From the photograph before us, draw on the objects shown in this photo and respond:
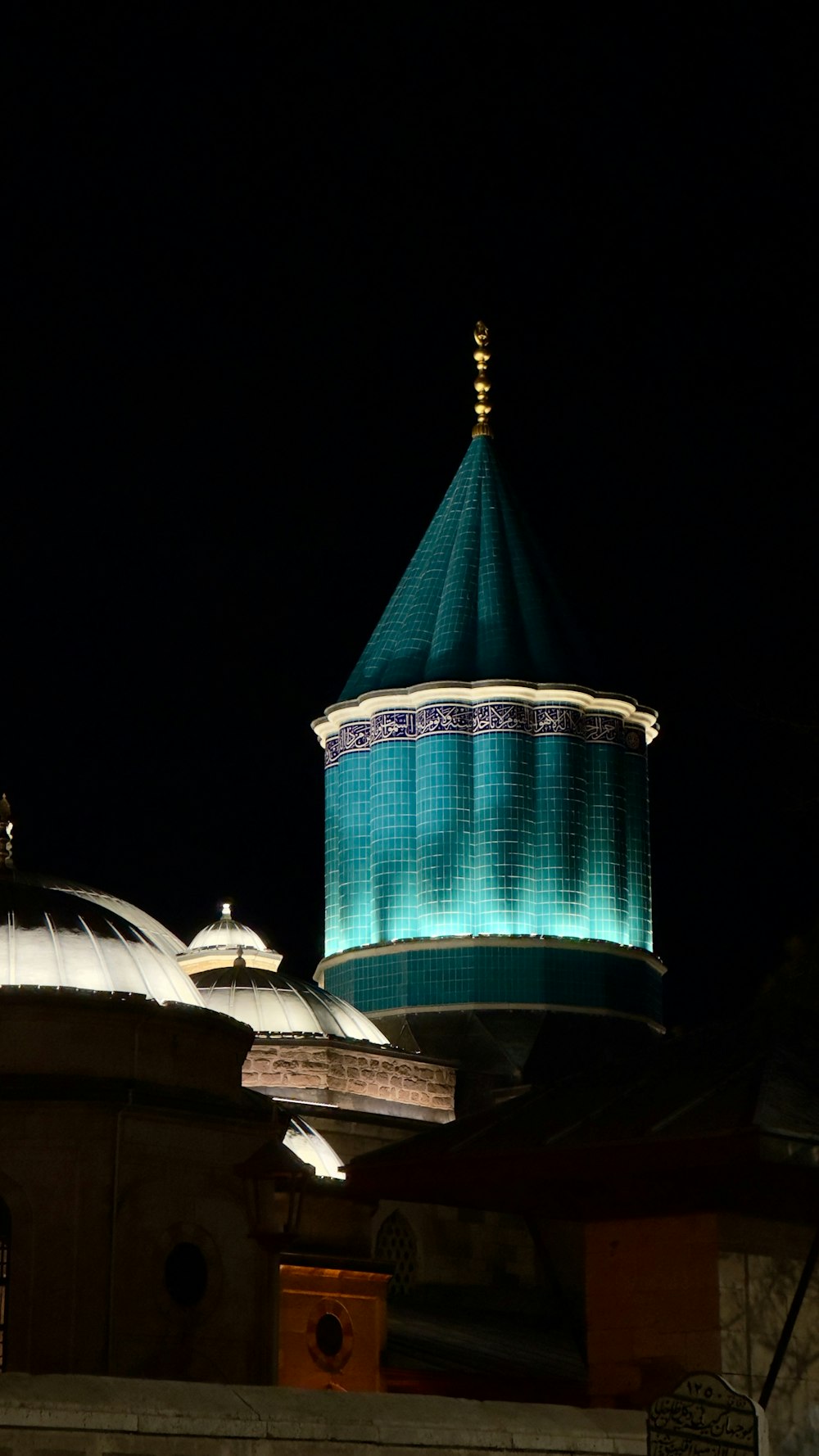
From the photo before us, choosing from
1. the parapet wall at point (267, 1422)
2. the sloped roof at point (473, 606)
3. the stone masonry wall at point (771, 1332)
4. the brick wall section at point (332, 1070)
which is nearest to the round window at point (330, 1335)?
the brick wall section at point (332, 1070)

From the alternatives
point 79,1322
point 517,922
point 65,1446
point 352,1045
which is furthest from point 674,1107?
point 517,922

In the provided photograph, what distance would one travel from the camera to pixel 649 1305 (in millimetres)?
12367

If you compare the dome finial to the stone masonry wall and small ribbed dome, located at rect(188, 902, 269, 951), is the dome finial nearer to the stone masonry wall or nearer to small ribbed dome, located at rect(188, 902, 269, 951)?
small ribbed dome, located at rect(188, 902, 269, 951)

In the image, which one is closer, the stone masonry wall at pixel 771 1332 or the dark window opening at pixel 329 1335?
the stone masonry wall at pixel 771 1332

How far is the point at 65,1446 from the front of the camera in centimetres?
934

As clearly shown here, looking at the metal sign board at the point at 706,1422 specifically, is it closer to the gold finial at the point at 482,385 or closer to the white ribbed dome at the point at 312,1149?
the white ribbed dome at the point at 312,1149

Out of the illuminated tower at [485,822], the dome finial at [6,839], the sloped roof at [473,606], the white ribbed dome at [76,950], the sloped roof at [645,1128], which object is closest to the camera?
the sloped roof at [645,1128]

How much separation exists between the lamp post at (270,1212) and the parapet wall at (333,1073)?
22.7 ft

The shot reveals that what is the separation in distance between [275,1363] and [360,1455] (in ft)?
34.5

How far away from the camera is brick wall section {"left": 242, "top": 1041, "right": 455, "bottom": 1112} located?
2803 cm

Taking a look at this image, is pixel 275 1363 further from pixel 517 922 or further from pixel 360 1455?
pixel 517 922

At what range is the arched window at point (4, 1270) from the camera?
18906 mm

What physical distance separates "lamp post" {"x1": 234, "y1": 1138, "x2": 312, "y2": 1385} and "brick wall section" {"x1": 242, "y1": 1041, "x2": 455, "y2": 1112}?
279 inches

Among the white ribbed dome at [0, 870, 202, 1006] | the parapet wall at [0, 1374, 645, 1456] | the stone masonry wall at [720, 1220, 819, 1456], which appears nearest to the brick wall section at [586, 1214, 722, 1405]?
the stone masonry wall at [720, 1220, 819, 1456]
